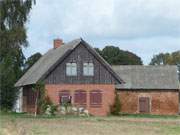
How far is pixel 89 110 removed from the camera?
6309cm

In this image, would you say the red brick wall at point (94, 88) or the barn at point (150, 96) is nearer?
the red brick wall at point (94, 88)

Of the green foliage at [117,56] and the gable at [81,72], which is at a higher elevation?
the green foliage at [117,56]

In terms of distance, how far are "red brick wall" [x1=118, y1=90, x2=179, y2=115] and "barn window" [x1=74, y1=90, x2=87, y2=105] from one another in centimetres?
607

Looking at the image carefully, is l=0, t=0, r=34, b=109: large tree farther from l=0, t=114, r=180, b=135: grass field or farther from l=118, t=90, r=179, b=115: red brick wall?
l=0, t=114, r=180, b=135: grass field

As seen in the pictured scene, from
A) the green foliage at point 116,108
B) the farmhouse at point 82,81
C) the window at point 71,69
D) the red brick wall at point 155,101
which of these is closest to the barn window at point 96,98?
the farmhouse at point 82,81

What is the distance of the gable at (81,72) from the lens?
62156 mm

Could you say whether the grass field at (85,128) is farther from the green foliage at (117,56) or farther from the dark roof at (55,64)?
the green foliage at (117,56)

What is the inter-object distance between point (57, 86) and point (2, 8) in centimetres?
911

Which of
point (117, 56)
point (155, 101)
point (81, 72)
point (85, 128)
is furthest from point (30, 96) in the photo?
point (117, 56)

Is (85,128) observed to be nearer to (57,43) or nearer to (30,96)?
(30,96)

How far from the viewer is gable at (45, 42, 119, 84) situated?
204 feet

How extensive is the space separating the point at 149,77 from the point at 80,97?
407 inches

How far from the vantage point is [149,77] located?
70.2 m

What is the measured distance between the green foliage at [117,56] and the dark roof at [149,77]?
40169 millimetres
